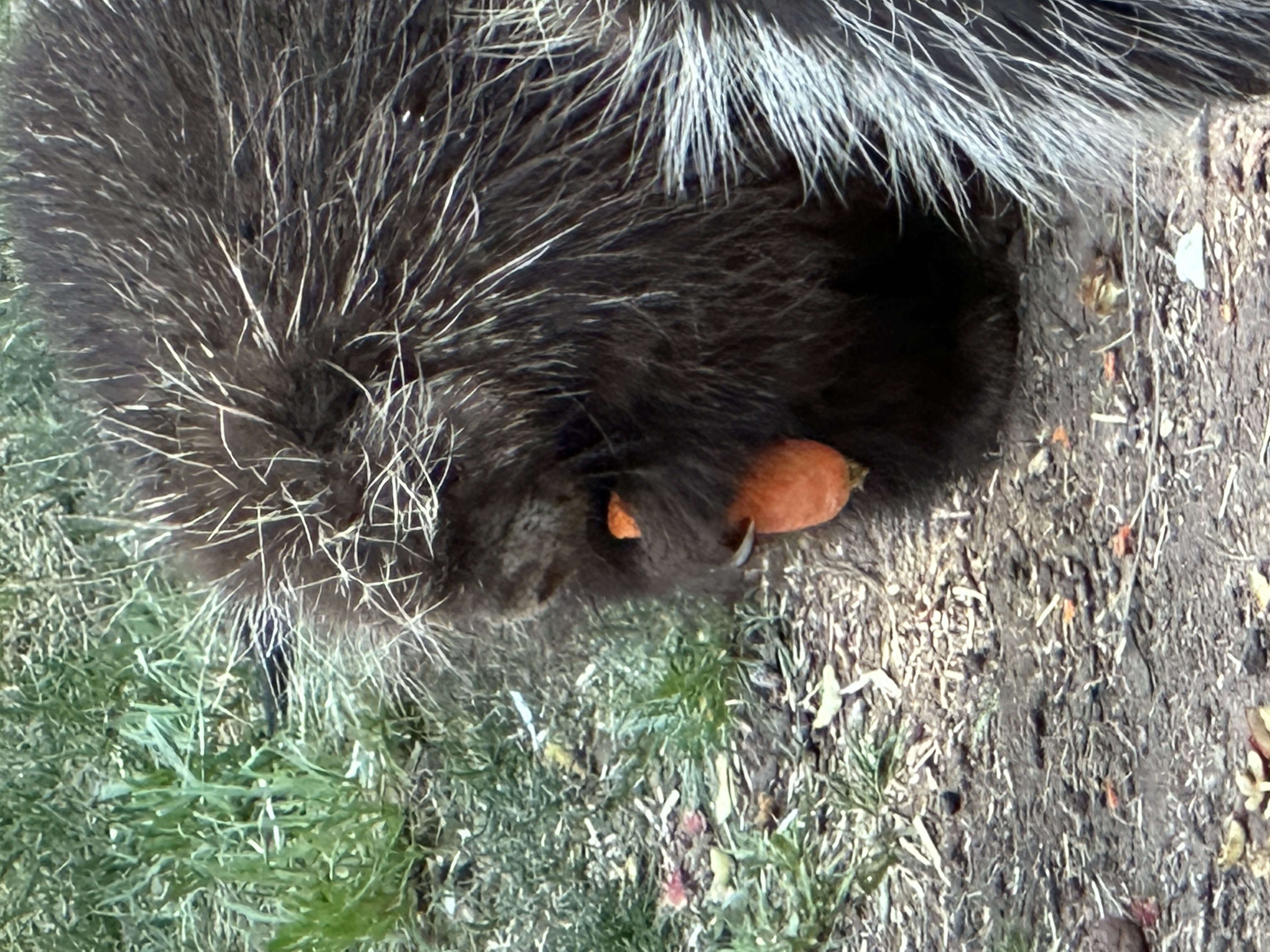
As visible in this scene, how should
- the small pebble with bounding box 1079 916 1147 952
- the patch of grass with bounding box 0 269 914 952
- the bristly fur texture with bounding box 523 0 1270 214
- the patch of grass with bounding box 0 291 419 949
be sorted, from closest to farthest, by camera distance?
the bristly fur texture with bounding box 523 0 1270 214
the small pebble with bounding box 1079 916 1147 952
the patch of grass with bounding box 0 269 914 952
the patch of grass with bounding box 0 291 419 949

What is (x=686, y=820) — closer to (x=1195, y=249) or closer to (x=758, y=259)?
(x=758, y=259)

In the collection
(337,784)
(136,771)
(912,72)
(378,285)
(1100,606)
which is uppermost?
(912,72)

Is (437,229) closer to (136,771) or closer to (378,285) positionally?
(378,285)

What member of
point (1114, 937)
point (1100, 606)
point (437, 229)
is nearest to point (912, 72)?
point (437, 229)

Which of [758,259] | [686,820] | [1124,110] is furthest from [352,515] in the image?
[686,820]

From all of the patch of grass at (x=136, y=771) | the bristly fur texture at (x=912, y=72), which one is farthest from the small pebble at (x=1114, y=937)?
the patch of grass at (x=136, y=771)

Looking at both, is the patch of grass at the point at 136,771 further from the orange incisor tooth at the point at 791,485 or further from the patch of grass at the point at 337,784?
the orange incisor tooth at the point at 791,485

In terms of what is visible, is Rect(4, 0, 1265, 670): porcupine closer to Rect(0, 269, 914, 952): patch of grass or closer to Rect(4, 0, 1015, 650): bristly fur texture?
Rect(4, 0, 1015, 650): bristly fur texture

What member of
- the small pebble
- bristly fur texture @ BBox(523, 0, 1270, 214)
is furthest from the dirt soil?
bristly fur texture @ BBox(523, 0, 1270, 214)
